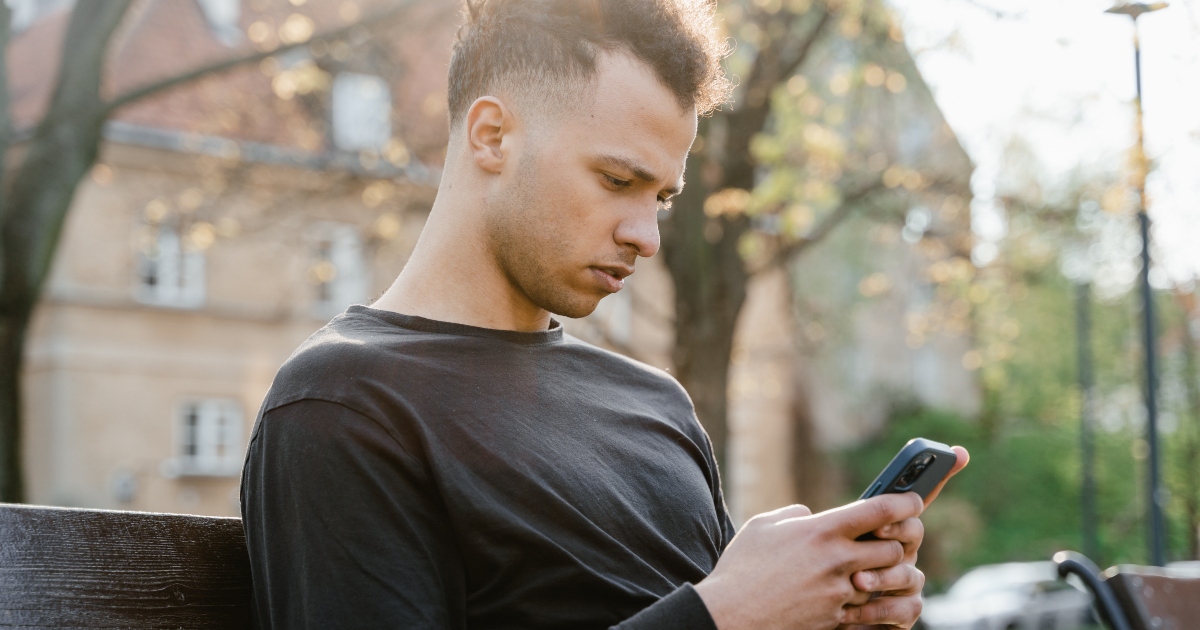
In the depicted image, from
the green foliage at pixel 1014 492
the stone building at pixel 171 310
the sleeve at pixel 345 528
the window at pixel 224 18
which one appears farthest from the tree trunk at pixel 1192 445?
the window at pixel 224 18

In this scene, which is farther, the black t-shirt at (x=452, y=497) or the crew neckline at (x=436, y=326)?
the crew neckline at (x=436, y=326)

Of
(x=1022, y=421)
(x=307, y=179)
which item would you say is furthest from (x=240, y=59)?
(x=1022, y=421)

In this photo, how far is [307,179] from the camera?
13.9 metres

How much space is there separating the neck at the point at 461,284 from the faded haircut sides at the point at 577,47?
9.8 inches

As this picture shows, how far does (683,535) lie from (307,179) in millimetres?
12265

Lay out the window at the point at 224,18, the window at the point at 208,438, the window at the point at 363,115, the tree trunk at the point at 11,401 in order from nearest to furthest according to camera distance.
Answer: the tree trunk at the point at 11,401 < the window at the point at 363,115 < the window at the point at 208,438 < the window at the point at 224,18

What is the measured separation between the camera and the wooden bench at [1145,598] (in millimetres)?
3637

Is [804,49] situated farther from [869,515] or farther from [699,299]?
[869,515]

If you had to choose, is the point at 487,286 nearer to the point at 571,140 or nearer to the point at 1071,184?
the point at 571,140

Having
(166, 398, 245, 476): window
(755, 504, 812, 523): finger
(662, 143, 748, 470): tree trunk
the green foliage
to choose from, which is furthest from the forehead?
the green foliage

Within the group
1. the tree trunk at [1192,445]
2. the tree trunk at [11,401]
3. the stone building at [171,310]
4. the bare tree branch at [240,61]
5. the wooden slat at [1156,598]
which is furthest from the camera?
the stone building at [171,310]

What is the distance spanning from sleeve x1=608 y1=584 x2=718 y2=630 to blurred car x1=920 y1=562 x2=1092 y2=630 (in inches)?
734

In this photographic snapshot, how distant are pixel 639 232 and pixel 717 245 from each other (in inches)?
368

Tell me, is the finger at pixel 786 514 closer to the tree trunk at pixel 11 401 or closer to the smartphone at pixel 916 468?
the smartphone at pixel 916 468
